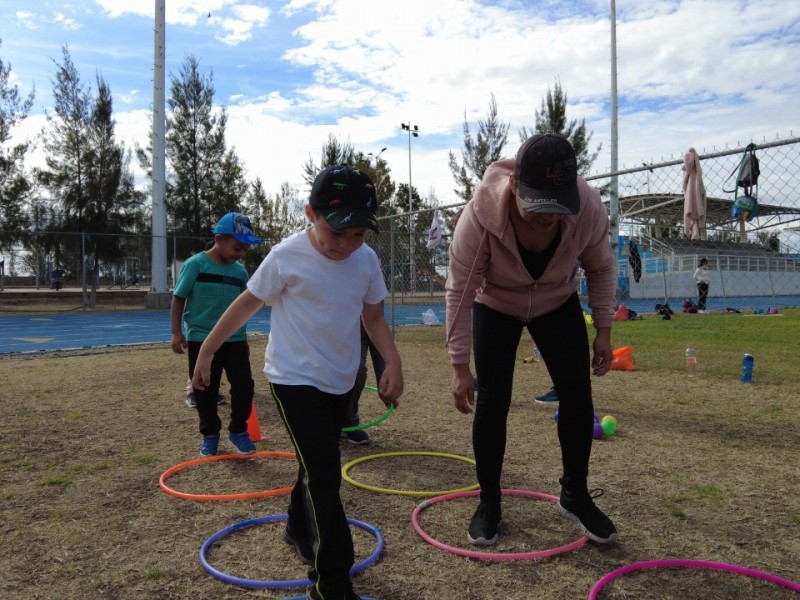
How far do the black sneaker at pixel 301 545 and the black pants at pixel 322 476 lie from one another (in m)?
0.21

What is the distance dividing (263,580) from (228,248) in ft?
9.66

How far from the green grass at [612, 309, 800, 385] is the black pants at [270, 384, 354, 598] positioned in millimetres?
6756

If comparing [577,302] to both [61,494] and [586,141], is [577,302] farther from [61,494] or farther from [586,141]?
[586,141]

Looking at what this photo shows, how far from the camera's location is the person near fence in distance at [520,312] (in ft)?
10.1

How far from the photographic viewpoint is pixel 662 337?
13172 millimetres

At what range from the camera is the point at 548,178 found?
2.78m

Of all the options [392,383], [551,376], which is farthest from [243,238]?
[551,376]

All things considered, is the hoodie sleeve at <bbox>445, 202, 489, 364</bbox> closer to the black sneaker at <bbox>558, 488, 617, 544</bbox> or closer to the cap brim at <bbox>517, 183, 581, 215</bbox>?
the cap brim at <bbox>517, 183, 581, 215</bbox>

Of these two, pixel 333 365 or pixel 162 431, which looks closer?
pixel 333 365

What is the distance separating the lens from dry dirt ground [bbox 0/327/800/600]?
2.77m

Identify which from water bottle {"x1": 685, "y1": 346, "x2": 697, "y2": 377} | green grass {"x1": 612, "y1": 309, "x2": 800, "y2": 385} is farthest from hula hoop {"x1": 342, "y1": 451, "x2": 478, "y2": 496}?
water bottle {"x1": 685, "y1": 346, "x2": 697, "y2": 377}

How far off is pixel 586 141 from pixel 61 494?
27584 millimetres

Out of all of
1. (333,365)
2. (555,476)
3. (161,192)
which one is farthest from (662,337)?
(161,192)

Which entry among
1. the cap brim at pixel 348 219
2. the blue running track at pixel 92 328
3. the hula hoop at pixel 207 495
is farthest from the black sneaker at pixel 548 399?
the blue running track at pixel 92 328
